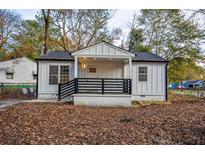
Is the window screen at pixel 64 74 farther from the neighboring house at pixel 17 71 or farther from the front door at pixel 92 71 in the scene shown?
the neighboring house at pixel 17 71

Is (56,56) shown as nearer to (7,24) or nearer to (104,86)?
(104,86)

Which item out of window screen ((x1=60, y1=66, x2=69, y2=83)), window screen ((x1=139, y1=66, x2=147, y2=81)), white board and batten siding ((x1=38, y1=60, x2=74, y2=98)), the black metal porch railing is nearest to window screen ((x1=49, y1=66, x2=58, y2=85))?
white board and batten siding ((x1=38, y1=60, x2=74, y2=98))

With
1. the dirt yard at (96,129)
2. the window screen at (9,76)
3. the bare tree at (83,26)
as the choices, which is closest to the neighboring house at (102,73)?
the dirt yard at (96,129)

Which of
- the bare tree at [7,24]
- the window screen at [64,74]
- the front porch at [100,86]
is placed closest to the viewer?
the front porch at [100,86]

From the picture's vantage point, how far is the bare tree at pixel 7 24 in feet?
67.8

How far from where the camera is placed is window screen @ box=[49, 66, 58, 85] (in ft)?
43.5

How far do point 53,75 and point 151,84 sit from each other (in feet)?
16.1

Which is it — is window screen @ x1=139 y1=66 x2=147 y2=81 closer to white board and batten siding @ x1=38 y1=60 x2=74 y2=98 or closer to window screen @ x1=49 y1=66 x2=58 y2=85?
white board and batten siding @ x1=38 y1=60 x2=74 y2=98

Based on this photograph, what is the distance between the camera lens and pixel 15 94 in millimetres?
17219

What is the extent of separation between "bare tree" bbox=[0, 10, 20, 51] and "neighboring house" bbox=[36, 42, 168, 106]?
8.74 m

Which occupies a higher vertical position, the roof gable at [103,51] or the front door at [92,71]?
the roof gable at [103,51]

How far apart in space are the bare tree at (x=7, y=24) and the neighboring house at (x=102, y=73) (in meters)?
8.74

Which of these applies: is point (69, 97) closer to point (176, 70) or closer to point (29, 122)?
point (29, 122)

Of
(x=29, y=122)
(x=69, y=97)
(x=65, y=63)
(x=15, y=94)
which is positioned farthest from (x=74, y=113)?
(x=15, y=94)
